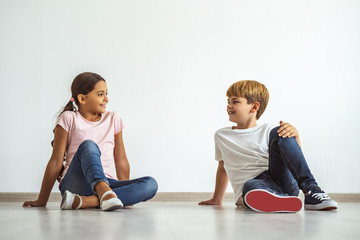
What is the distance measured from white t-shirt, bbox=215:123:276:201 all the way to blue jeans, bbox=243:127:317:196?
55 mm

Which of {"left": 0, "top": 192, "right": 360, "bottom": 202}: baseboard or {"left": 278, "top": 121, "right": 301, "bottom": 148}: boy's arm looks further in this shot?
{"left": 0, "top": 192, "right": 360, "bottom": 202}: baseboard

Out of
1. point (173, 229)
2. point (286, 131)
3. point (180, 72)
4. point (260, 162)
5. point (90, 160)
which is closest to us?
point (173, 229)

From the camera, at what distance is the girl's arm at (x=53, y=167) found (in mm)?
1802

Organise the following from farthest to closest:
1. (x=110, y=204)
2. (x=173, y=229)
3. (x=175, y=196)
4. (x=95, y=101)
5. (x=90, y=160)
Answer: (x=175, y=196) < (x=95, y=101) < (x=90, y=160) < (x=110, y=204) < (x=173, y=229)

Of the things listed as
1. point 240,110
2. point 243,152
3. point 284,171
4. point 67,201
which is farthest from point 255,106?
point 67,201

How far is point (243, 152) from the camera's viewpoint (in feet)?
6.27

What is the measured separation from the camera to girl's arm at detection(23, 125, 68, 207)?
5.91 feet

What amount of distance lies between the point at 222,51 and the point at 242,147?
1065 mm

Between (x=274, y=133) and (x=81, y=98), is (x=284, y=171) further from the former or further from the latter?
(x=81, y=98)

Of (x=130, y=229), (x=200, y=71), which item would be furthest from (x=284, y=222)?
(x=200, y=71)

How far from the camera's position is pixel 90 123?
197cm

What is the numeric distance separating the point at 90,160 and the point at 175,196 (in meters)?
1.15

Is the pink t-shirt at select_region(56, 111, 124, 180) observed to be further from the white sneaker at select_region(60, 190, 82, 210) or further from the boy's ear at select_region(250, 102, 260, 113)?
the boy's ear at select_region(250, 102, 260, 113)

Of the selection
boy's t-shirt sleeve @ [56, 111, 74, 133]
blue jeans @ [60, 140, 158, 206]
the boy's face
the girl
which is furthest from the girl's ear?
the boy's face
